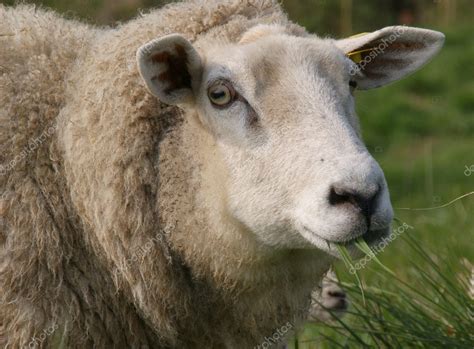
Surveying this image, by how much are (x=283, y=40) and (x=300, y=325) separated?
1223mm

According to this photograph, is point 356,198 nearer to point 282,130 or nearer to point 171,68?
point 282,130

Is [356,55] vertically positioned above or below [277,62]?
below

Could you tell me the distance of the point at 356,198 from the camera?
344 cm

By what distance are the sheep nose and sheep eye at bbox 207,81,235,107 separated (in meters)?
0.65

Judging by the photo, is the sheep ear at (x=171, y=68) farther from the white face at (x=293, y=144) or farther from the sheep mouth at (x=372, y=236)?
the sheep mouth at (x=372, y=236)

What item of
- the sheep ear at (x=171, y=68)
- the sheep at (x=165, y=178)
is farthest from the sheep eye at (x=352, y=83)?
the sheep ear at (x=171, y=68)

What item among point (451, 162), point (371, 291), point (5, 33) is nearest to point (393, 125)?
point (451, 162)

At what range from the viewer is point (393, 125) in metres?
13.7

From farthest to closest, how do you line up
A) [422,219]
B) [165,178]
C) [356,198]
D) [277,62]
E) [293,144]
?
[422,219]
[165,178]
[277,62]
[293,144]
[356,198]

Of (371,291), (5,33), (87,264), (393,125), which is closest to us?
(87,264)

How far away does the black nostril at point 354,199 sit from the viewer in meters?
3.43

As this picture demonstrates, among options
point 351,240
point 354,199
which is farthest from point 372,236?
point 354,199

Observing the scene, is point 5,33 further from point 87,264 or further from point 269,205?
point 269,205

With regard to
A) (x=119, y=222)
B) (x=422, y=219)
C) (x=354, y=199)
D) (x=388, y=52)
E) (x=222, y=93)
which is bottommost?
(x=422, y=219)
